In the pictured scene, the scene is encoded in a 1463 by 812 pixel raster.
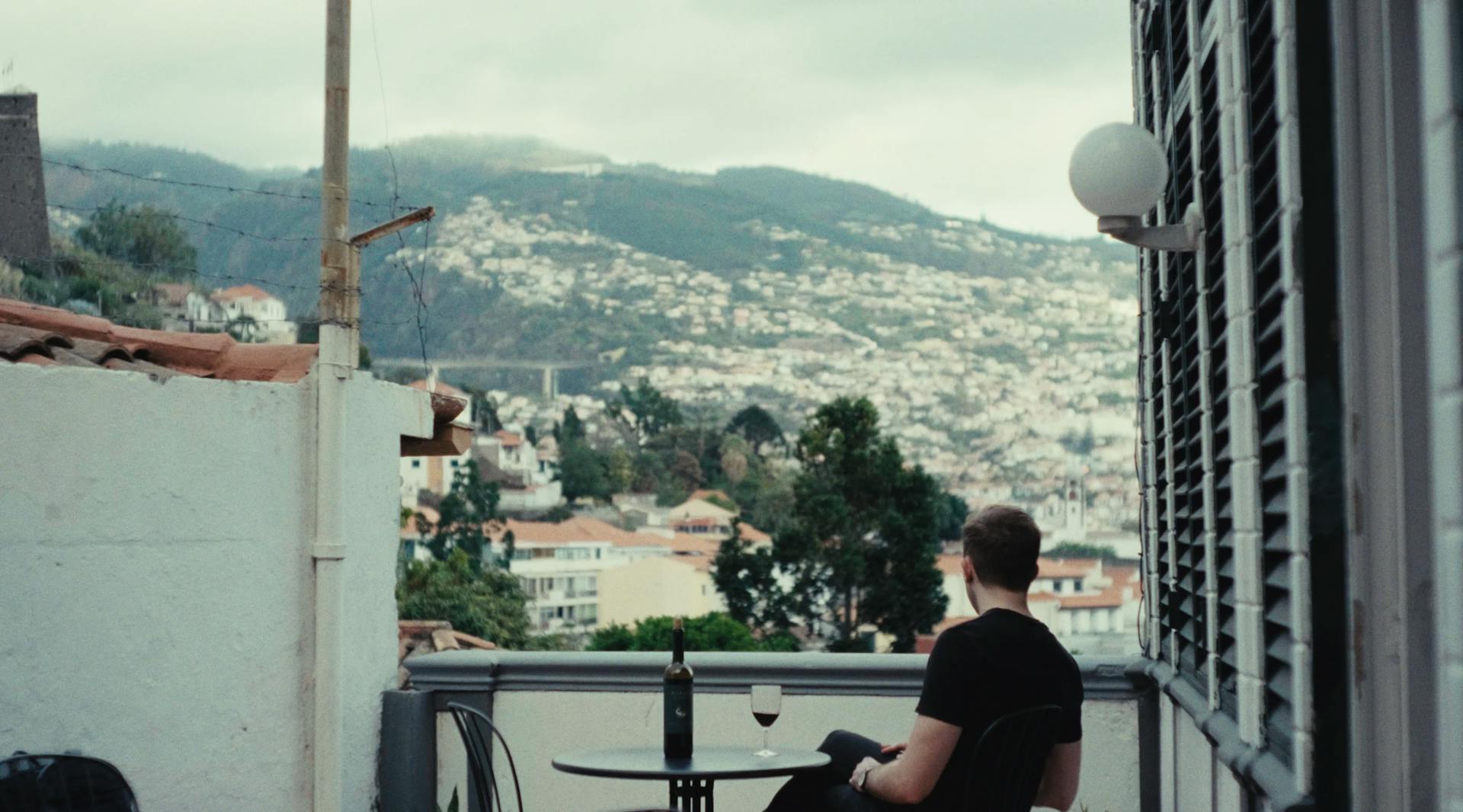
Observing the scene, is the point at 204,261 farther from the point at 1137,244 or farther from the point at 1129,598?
the point at 1137,244

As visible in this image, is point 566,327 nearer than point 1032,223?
Yes

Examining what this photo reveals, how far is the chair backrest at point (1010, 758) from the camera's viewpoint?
2373mm

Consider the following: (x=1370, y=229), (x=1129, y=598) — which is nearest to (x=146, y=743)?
(x=1370, y=229)

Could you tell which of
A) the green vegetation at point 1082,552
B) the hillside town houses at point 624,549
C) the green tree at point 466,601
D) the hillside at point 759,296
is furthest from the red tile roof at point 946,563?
the green tree at point 466,601

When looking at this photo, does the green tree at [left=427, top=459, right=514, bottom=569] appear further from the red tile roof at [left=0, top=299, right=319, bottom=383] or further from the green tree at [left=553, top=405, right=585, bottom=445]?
the red tile roof at [left=0, top=299, right=319, bottom=383]

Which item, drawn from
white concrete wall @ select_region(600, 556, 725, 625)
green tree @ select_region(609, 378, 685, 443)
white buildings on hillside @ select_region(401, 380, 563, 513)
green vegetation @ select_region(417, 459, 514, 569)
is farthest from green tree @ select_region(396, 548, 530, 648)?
green tree @ select_region(609, 378, 685, 443)

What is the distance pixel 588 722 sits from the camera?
4113mm

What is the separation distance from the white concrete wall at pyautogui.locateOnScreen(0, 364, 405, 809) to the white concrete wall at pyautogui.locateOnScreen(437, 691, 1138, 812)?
17.3 inches

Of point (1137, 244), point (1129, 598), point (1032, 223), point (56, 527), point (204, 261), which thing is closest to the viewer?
point (1137, 244)

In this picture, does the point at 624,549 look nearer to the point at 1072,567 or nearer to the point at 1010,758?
the point at 1072,567

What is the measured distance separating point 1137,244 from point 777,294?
5639 cm

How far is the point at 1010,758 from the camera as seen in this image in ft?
7.88

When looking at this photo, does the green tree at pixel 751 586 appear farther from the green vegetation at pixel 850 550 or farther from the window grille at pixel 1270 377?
the window grille at pixel 1270 377

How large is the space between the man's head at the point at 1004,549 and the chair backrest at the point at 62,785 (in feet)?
5.71
